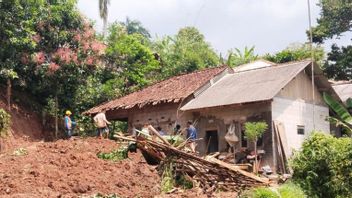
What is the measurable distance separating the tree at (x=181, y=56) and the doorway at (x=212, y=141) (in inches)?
468

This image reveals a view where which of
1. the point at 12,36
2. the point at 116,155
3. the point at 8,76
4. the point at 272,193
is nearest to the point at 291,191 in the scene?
the point at 272,193

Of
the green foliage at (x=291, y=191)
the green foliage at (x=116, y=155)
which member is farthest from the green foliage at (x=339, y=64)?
the green foliage at (x=116, y=155)

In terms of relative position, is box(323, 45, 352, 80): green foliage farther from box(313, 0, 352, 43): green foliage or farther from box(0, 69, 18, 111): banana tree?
box(0, 69, 18, 111): banana tree

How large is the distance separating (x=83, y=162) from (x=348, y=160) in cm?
722

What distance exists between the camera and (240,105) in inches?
706

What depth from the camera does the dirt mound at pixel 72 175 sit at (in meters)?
10.9

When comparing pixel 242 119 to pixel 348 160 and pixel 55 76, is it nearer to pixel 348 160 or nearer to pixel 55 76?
pixel 348 160

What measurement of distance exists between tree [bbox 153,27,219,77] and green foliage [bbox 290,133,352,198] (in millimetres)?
17270

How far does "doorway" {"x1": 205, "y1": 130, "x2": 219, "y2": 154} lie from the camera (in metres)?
19.2

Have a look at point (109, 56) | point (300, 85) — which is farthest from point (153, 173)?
→ point (109, 56)

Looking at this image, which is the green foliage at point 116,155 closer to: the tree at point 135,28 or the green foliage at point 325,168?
the green foliage at point 325,168

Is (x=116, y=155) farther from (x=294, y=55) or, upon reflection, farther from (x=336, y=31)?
(x=294, y=55)

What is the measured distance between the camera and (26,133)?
22125mm

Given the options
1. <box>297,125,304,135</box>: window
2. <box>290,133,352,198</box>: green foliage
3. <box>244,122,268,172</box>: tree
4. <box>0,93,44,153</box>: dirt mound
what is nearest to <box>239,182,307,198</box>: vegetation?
<box>290,133,352,198</box>: green foliage
